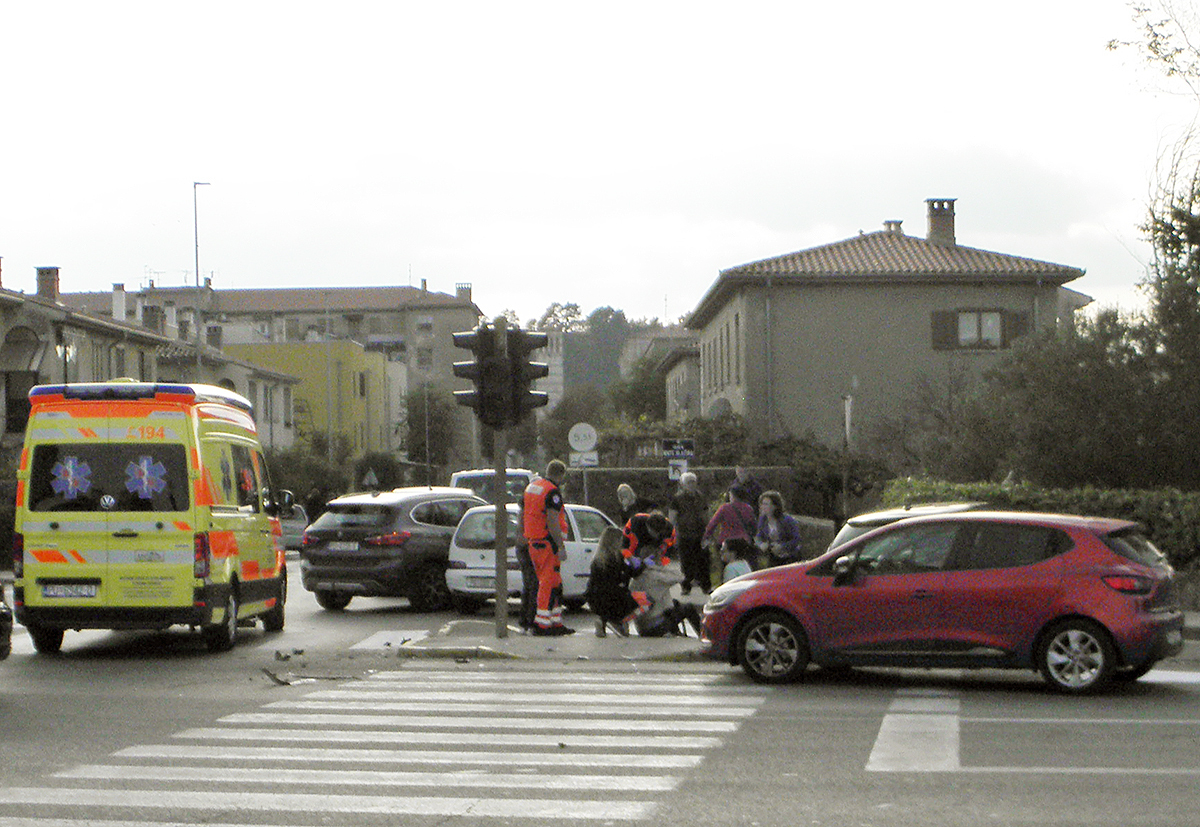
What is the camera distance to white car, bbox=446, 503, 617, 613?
2034cm

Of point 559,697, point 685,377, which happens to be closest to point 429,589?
point 559,697

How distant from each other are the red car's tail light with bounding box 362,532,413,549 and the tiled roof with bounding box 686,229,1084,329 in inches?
979

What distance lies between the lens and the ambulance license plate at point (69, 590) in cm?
1534

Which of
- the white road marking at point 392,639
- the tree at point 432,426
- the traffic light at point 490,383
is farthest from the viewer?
the tree at point 432,426

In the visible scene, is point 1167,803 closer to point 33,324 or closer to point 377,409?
point 33,324

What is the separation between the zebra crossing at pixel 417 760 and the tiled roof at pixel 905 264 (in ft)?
108

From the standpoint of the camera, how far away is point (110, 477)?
50.6ft

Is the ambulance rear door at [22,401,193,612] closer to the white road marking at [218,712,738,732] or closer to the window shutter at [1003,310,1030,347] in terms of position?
the white road marking at [218,712,738,732]

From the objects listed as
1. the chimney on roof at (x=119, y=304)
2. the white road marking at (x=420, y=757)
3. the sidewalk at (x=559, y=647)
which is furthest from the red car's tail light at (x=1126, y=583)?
the chimney on roof at (x=119, y=304)

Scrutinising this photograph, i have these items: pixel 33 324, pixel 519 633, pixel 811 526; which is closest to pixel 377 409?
pixel 33 324

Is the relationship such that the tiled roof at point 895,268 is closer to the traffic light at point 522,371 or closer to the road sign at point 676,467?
the road sign at point 676,467

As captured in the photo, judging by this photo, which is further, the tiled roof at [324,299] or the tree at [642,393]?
the tiled roof at [324,299]

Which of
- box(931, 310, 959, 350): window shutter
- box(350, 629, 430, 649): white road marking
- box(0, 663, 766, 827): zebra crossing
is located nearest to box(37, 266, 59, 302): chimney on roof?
box(931, 310, 959, 350): window shutter

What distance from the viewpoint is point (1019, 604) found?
1216cm
